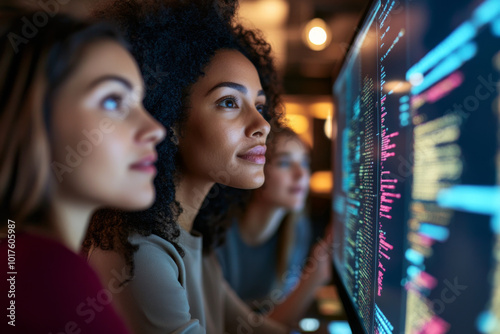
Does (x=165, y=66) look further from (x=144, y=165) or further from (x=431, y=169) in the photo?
(x=431, y=169)

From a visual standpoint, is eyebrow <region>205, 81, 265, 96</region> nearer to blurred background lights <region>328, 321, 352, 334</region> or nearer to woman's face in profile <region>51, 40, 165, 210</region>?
woman's face in profile <region>51, 40, 165, 210</region>

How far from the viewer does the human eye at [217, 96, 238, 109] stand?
25.3 inches

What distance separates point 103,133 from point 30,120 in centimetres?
7

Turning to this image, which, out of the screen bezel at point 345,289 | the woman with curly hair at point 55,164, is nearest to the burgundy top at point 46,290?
the woman with curly hair at point 55,164

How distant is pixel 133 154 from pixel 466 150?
12.5 inches

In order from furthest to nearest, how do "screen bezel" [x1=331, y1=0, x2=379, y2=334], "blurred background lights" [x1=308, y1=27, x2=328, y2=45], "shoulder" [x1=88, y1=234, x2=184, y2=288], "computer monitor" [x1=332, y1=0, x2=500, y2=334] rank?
"blurred background lights" [x1=308, y1=27, x2=328, y2=45] < "screen bezel" [x1=331, y1=0, x2=379, y2=334] < "shoulder" [x1=88, y1=234, x2=184, y2=288] < "computer monitor" [x1=332, y1=0, x2=500, y2=334]

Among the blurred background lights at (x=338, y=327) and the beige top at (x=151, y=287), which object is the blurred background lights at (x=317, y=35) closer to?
the blurred background lights at (x=338, y=327)

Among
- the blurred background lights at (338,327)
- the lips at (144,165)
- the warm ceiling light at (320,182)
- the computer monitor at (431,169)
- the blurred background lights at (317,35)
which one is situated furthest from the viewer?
the warm ceiling light at (320,182)

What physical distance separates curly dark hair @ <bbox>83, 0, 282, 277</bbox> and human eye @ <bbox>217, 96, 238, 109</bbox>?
0.20ft

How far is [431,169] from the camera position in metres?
0.35

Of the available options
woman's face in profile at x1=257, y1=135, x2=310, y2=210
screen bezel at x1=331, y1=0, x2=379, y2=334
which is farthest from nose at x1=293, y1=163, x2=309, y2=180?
screen bezel at x1=331, y1=0, x2=379, y2=334

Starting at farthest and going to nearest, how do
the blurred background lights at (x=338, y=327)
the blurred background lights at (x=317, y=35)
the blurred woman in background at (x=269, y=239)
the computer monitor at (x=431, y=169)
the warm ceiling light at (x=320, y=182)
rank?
the warm ceiling light at (x=320, y=182) < the blurred background lights at (x=317, y=35) < the blurred woman in background at (x=269, y=239) < the blurred background lights at (x=338, y=327) < the computer monitor at (x=431, y=169)

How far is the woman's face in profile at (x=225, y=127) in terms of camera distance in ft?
2.09

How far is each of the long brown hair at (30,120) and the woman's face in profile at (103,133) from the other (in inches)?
0.4
